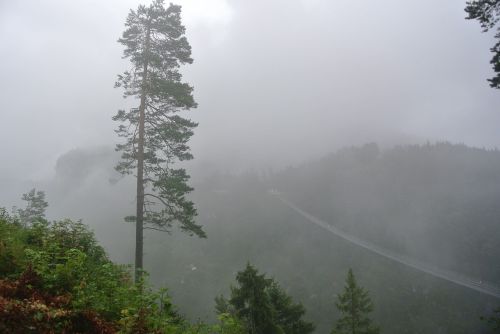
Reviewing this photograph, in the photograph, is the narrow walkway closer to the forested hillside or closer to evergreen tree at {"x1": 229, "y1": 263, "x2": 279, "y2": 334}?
the forested hillside

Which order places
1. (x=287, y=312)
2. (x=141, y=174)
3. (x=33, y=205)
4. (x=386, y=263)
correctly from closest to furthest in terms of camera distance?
(x=141, y=174) → (x=287, y=312) → (x=33, y=205) → (x=386, y=263)

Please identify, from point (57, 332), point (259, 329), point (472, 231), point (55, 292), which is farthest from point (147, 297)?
point (472, 231)

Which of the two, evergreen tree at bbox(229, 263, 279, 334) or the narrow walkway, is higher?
evergreen tree at bbox(229, 263, 279, 334)

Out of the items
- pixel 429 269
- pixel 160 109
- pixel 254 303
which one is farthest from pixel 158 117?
pixel 429 269

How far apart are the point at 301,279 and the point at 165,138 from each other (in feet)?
481

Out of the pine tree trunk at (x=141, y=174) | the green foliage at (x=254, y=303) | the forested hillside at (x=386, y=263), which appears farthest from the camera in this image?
the forested hillside at (x=386, y=263)

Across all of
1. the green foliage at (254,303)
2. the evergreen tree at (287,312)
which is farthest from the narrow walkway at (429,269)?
the green foliage at (254,303)

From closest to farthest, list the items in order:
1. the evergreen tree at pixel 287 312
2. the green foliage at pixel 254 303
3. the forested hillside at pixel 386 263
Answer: the green foliage at pixel 254 303, the evergreen tree at pixel 287 312, the forested hillside at pixel 386 263

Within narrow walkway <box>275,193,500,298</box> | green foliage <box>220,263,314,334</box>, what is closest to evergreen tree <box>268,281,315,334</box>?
green foliage <box>220,263,314,334</box>

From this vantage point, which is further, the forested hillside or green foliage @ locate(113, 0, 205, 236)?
the forested hillside

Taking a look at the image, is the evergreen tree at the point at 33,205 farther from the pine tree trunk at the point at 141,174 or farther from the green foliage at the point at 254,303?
the pine tree trunk at the point at 141,174

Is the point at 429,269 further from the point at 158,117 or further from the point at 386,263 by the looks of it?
the point at 158,117

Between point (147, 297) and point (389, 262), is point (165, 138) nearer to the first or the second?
point (147, 297)

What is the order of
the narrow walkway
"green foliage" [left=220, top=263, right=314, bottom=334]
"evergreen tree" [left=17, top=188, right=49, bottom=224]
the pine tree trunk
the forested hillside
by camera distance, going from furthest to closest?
1. the narrow walkway
2. the forested hillside
3. "evergreen tree" [left=17, top=188, right=49, bottom=224]
4. "green foliage" [left=220, top=263, right=314, bottom=334]
5. the pine tree trunk
